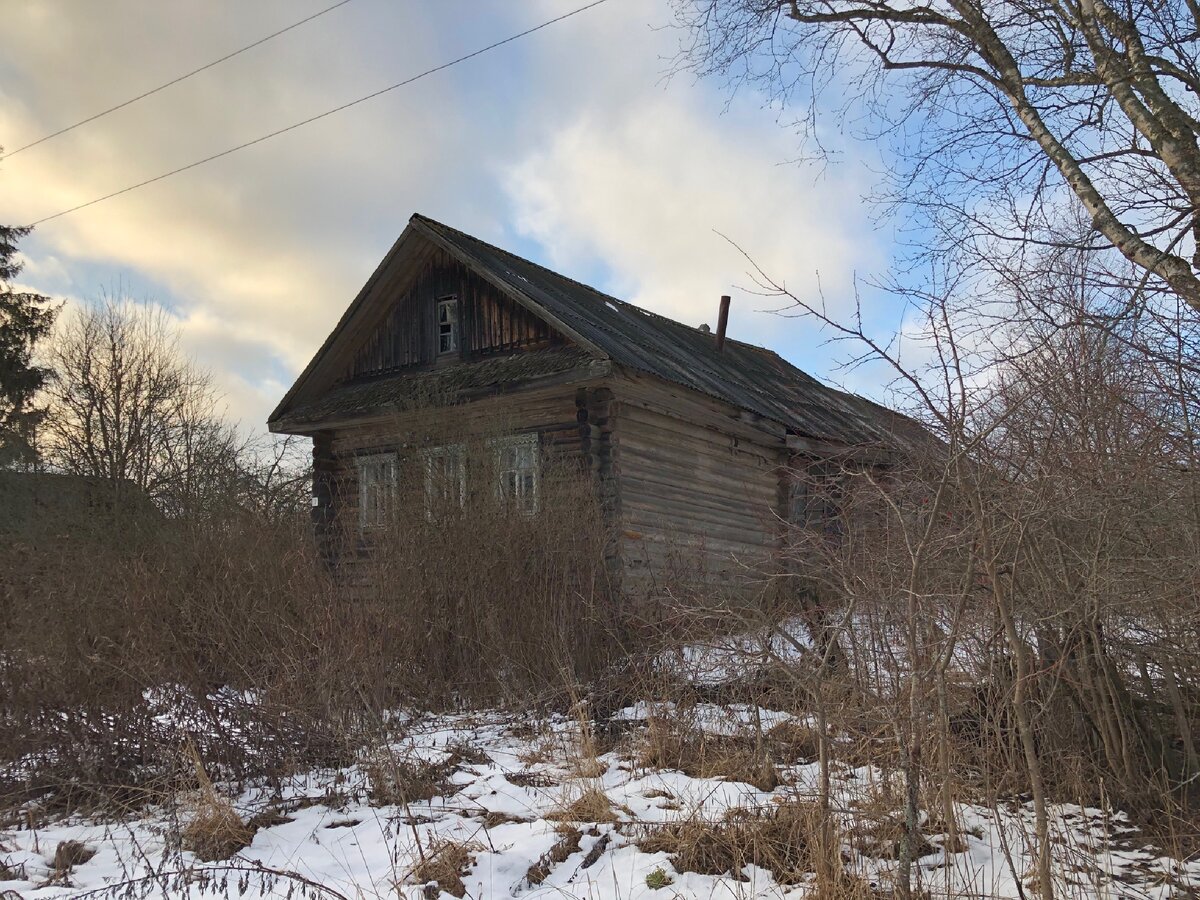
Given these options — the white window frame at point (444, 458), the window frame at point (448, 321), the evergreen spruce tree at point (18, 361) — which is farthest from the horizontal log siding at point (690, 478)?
the evergreen spruce tree at point (18, 361)

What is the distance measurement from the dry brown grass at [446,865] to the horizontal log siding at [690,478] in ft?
16.5

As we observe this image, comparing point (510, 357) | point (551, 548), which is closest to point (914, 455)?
point (551, 548)

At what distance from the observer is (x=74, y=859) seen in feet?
14.2

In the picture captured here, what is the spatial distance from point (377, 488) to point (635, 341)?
523cm

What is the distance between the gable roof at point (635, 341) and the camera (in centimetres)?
1125

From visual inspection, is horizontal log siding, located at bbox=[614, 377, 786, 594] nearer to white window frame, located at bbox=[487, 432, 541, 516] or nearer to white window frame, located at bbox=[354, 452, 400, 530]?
white window frame, located at bbox=[487, 432, 541, 516]

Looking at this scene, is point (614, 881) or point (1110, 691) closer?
point (614, 881)

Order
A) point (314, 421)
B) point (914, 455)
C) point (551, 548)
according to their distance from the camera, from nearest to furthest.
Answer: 1. point (914, 455)
2. point (551, 548)
3. point (314, 421)

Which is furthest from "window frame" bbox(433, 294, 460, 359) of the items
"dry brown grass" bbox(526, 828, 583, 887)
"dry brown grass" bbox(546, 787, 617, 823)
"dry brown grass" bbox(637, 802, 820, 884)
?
"dry brown grass" bbox(637, 802, 820, 884)

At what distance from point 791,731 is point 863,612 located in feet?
5.47

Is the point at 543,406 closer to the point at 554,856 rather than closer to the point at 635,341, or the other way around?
the point at 635,341

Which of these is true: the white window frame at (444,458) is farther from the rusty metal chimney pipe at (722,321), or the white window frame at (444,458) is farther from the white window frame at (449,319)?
the rusty metal chimney pipe at (722,321)

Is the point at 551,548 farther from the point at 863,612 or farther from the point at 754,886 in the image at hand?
the point at 754,886

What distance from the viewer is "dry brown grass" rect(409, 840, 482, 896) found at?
12.8 feet
